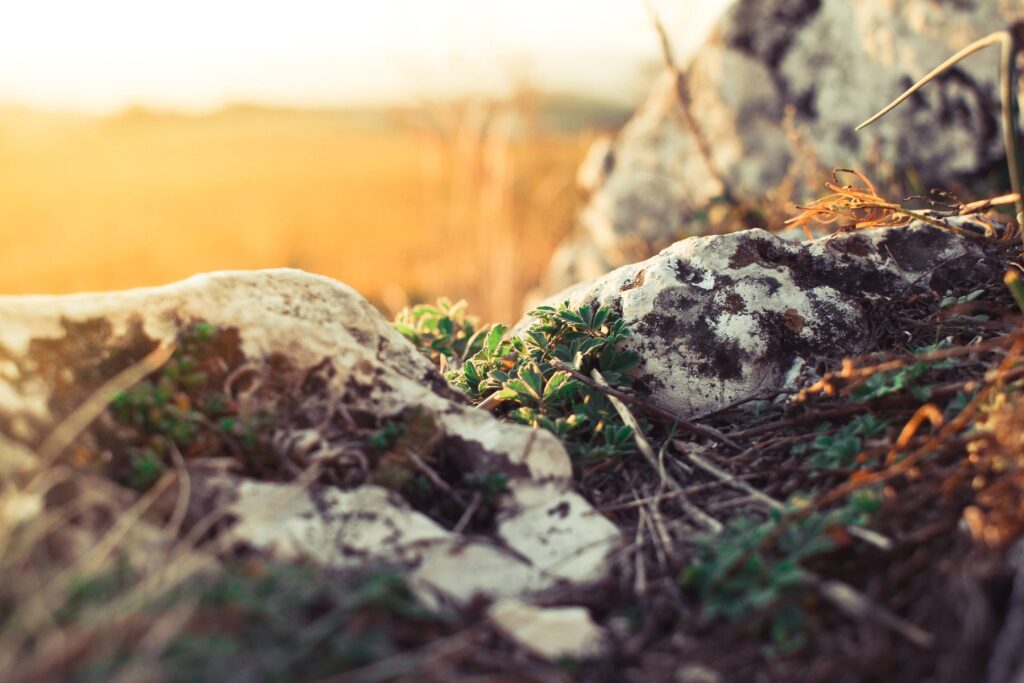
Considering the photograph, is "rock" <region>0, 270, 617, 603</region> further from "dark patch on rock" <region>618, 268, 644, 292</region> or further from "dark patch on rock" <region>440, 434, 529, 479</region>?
"dark patch on rock" <region>618, 268, 644, 292</region>

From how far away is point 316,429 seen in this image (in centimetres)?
209

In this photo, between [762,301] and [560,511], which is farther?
[762,301]

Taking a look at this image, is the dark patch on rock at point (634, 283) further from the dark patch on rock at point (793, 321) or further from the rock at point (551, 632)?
the rock at point (551, 632)

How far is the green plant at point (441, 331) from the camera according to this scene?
10.4ft

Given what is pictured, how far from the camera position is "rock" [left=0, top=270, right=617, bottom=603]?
183 cm

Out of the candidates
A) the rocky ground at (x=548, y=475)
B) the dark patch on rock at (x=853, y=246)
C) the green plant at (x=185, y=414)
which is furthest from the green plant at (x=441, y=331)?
the dark patch on rock at (x=853, y=246)

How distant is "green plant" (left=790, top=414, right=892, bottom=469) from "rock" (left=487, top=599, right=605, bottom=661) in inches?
32.8

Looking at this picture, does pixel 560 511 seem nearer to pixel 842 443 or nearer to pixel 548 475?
pixel 548 475

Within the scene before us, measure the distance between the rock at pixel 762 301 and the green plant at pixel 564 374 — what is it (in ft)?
0.38

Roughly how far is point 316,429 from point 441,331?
3.87ft

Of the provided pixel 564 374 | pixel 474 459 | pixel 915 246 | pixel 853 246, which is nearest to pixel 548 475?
pixel 474 459


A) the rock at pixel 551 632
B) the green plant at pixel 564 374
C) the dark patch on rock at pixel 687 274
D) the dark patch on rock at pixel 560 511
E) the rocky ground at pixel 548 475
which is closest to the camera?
the rocky ground at pixel 548 475

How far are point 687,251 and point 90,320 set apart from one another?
1.83 metres

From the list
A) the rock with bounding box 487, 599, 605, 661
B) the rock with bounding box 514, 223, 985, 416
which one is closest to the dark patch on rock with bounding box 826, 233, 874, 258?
the rock with bounding box 514, 223, 985, 416
